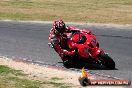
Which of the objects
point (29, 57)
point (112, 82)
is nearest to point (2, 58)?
point (29, 57)

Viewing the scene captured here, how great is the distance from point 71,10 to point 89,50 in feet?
69.2

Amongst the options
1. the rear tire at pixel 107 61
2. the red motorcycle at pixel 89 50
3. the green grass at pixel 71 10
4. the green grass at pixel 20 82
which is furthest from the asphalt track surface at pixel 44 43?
the green grass at pixel 71 10

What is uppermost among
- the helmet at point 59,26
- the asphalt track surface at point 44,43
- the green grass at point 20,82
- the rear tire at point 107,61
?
the helmet at point 59,26

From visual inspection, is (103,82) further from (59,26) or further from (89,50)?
(59,26)

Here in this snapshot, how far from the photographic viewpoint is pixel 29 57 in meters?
19.0

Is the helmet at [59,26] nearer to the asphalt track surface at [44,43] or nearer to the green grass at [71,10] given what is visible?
the asphalt track surface at [44,43]

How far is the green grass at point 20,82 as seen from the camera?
543 inches

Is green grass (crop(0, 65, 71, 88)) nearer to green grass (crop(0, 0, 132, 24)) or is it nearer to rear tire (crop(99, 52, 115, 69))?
rear tire (crop(99, 52, 115, 69))

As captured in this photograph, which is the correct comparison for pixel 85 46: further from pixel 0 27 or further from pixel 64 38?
pixel 0 27

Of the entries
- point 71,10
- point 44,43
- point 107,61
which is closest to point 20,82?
point 107,61

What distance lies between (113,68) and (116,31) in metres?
9.69

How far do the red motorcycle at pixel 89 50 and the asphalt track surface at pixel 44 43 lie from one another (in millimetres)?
401

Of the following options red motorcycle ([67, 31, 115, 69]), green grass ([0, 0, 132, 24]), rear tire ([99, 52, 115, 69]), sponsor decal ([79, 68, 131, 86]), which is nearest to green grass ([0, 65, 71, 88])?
sponsor decal ([79, 68, 131, 86])

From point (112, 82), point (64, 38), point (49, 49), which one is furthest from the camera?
point (49, 49)
